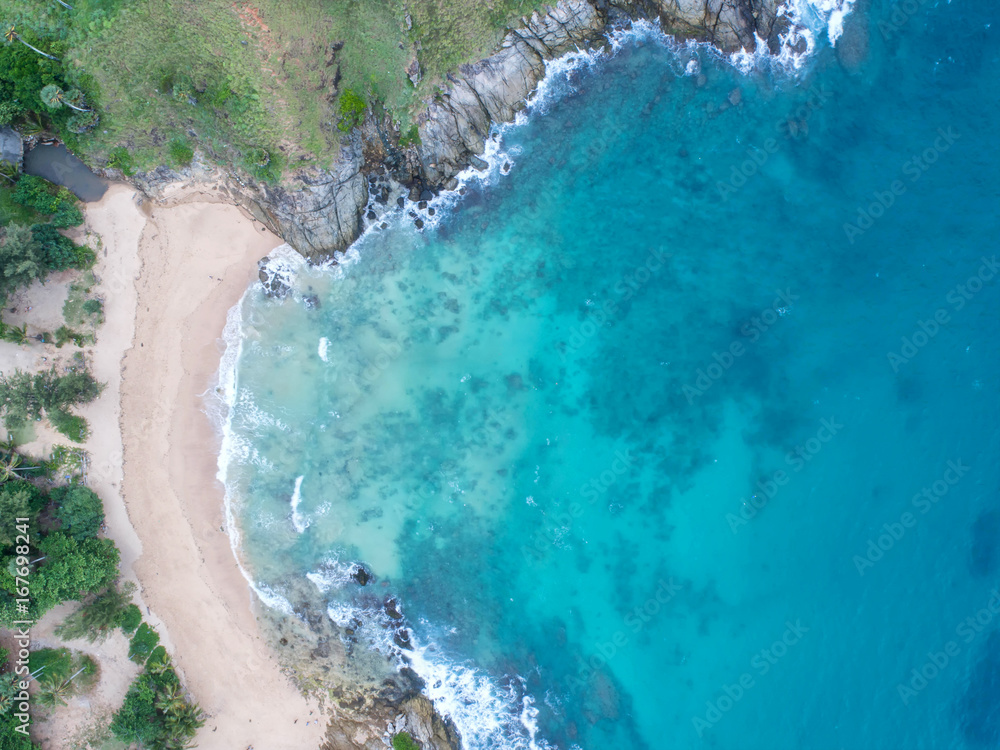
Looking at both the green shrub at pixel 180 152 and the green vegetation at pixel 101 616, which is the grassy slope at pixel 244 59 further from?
the green vegetation at pixel 101 616

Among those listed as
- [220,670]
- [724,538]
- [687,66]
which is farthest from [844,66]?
[220,670]

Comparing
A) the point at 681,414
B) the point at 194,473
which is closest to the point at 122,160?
the point at 194,473

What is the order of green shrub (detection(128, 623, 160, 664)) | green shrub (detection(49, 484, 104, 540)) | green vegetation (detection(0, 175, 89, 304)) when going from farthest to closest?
green shrub (detection(128, 623, 160, 664))
green shrub (detection(49, 484, 104, 540))
green vegetation (detection(0, 175, 89, 304))

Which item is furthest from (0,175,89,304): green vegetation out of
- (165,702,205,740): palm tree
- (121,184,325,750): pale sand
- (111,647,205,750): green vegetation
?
(165,702,205,740): palm tree

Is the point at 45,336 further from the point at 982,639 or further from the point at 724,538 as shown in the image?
the point at 982,639
